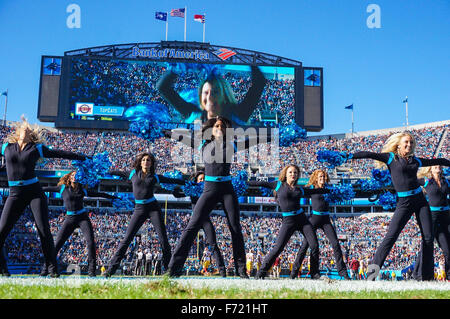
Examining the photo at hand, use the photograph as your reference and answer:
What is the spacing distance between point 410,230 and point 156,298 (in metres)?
32.9

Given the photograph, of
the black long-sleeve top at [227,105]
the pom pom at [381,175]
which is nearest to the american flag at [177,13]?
the black long-sleeve top at [227,105]

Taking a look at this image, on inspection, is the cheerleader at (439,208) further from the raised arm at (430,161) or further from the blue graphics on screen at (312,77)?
the blue graphics on screen at (312,77)

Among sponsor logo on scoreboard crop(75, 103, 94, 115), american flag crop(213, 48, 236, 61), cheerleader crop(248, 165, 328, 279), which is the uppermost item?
american flag crop(213, 48, 236, 61)

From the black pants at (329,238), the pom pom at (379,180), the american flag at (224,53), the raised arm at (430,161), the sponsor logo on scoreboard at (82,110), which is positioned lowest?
the black pants at (329,238)

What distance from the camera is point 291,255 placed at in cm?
3023

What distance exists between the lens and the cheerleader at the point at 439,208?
A: 332 inches

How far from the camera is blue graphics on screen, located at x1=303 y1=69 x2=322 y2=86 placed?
1772 inches

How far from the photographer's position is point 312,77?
45188 millimetres

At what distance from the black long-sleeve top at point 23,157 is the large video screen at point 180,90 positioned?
115 feet

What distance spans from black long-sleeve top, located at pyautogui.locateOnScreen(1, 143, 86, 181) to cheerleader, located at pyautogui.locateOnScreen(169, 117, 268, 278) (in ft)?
7.54

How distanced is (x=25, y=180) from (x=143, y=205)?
222cm

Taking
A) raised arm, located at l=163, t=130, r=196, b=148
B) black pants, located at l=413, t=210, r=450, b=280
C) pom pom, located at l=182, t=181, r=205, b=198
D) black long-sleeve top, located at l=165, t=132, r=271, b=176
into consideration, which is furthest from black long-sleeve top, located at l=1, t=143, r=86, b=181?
black pants, located at l=413, t=210, r=450, b=280

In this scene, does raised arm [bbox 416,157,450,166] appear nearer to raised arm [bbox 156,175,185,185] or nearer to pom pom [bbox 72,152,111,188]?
raised arm [bbox 156,175,185,185]
